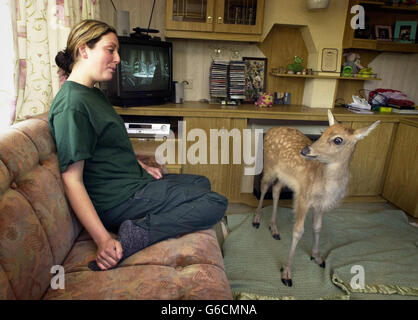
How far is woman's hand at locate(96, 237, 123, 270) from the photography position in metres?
1.11

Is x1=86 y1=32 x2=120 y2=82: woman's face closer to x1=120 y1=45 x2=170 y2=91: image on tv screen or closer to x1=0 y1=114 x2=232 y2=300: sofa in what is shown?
x1=0 y1=114 x2=232 y2=300: sofa

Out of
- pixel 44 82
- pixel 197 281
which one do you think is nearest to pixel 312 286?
pixel 197 281

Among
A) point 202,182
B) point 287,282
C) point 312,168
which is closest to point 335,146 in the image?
point 312,168

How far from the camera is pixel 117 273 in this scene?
1.09 meters

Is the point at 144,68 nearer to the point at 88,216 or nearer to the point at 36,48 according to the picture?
the point at 36,48

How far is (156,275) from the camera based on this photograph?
1.09 m

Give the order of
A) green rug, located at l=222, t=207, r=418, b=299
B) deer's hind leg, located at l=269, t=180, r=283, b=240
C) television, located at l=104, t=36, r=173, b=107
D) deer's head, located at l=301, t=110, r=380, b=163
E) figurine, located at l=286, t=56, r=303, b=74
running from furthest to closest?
1. figurine, located at l=286, t=56, r=303, b=74
2. television, located at l=104, t=36, r=173, b=107
3. deer's hind leg, located at l=269, t=180, r=283, b=240
4. green rug, located at l=222, t=207, r=418, b=299
5. deer's head, located at l=301, t=110, r=380, b=163

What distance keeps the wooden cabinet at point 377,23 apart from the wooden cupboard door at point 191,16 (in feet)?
4.51

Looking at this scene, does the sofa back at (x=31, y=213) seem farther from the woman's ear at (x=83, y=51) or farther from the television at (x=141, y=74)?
A: the television at (x=141, y=74)

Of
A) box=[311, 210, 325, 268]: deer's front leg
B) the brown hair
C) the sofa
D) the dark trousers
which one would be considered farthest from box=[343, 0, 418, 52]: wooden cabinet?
the sofa

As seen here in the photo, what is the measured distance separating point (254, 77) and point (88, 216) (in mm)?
2475

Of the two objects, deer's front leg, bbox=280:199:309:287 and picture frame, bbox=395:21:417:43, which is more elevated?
picture frame, bbox=395:21:417:43

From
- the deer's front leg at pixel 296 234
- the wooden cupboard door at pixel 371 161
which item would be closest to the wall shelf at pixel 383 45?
the wooden cupboard door at pixel 371 161

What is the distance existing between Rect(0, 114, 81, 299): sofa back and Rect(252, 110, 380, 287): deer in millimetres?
1266
